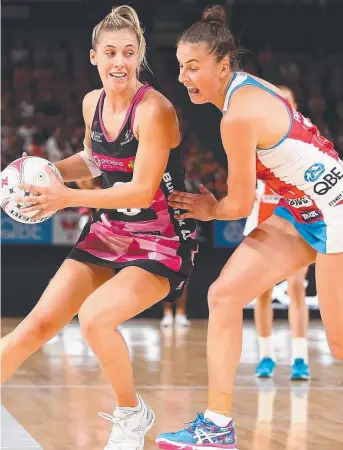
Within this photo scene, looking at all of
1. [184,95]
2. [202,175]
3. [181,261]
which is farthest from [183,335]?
[181,261]

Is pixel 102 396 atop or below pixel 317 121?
below

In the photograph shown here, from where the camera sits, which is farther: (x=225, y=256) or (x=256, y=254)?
(x=225, y=256)

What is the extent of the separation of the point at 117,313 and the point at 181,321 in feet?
18.9

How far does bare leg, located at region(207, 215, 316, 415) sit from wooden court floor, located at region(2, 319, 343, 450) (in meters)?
0.63

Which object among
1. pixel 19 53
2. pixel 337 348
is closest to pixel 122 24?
pixel 337 348

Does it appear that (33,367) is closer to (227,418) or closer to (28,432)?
(28,432)

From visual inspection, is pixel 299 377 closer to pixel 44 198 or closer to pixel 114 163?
pixel 114 163

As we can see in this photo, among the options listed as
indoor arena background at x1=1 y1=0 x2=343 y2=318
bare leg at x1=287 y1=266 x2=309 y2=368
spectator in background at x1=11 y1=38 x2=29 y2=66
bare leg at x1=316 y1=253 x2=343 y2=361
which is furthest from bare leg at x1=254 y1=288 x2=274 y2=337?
spectator in background at x1=11 y1=38 x2=29 y2=66

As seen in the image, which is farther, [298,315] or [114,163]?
[298,315]

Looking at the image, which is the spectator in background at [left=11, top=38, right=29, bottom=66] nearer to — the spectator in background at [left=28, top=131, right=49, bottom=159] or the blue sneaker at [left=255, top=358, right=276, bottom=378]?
the spectator in background at [left=28, top=131, right=49, bottom=159]

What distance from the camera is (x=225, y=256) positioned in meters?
9.96

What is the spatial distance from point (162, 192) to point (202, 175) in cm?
650

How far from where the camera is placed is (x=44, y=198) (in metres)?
3.75

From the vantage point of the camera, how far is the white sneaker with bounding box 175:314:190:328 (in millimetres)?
9555
